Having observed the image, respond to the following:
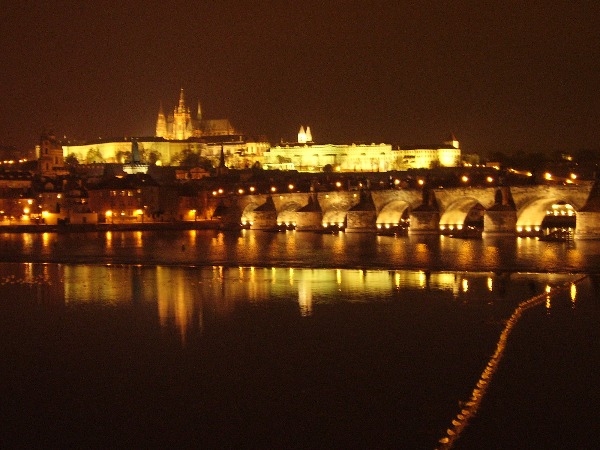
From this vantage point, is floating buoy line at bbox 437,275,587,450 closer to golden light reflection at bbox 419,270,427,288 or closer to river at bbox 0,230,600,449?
river at bbox 0,230,600,449

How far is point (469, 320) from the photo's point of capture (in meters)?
14.9

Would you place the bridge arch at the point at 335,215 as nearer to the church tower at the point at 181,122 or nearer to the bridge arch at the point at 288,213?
the bridge arch at the point at 288,213

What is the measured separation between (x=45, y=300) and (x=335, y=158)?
374 ft

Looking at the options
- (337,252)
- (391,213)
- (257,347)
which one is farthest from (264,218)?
(257,347)

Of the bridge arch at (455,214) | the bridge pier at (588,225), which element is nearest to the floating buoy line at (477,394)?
the bridge pier at (588,225)

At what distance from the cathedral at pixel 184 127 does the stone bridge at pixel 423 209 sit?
90093mm

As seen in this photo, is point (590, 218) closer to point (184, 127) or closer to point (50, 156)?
point (50, 156)

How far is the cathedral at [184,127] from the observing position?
494ft

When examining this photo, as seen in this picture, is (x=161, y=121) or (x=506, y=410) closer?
(x=506, y=410)

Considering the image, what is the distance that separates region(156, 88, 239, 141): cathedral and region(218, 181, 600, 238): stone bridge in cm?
9009

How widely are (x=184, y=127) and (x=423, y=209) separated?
110392 mm

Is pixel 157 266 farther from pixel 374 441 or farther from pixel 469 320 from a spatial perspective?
pixel 374 441

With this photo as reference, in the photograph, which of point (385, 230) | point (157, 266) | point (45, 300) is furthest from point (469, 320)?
point (385, 230)

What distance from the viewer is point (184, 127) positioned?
151 m
